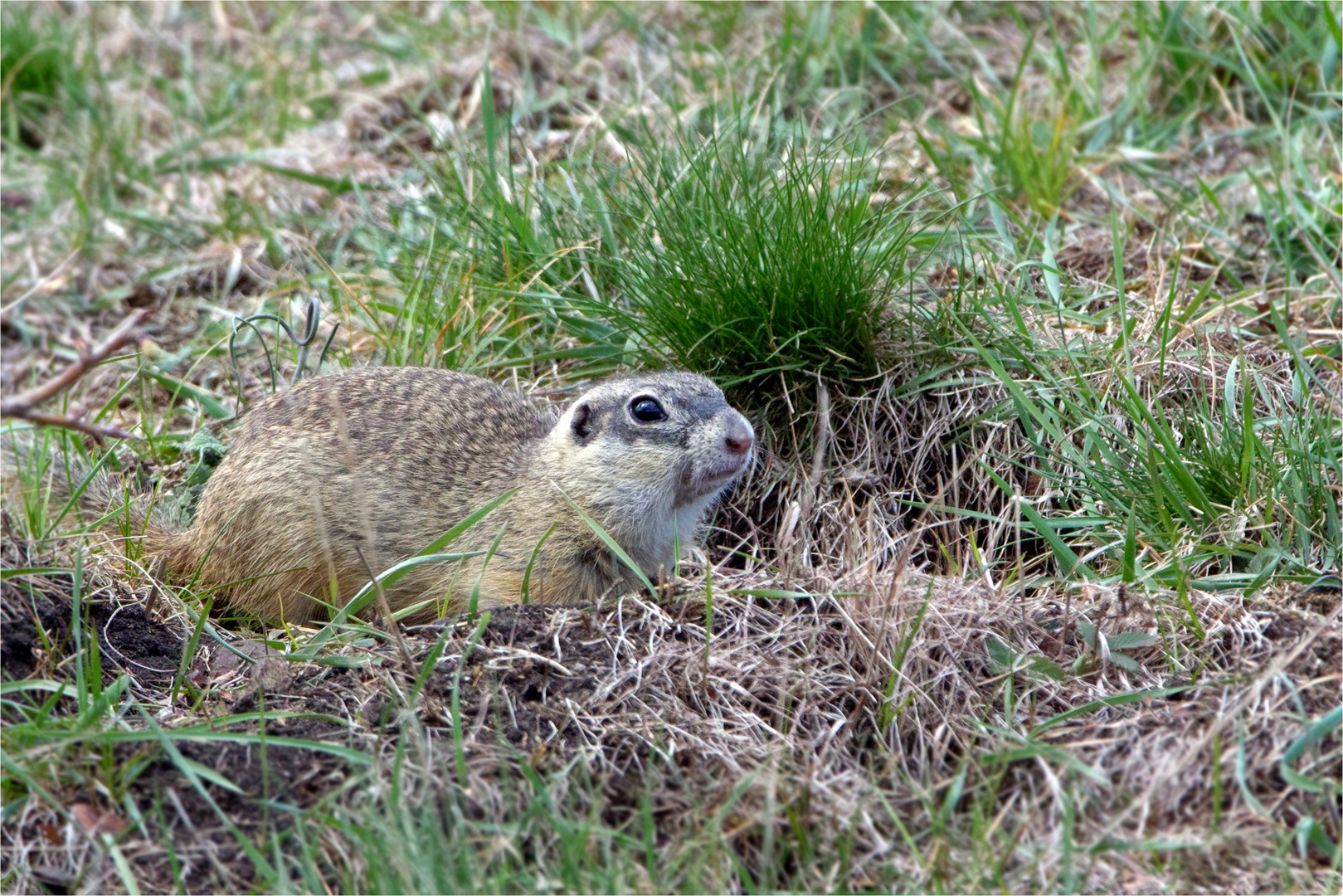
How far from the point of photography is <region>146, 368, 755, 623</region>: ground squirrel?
4156 millimetres

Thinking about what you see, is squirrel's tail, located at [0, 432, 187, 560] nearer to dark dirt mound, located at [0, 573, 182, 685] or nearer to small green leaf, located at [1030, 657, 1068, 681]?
dark dirt mound, located at [0, 573, 182, 685]

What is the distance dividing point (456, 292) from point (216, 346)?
0.99 meters

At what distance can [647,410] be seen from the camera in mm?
4137

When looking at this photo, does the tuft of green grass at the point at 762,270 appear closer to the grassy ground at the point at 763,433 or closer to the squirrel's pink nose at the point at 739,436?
the grassy ground at the point at 763,433

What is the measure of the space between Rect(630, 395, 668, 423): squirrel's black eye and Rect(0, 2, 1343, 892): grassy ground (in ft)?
1.43

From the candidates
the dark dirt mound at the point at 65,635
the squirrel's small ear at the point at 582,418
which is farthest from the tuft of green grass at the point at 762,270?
the dark dirt mound at the point at 65,635

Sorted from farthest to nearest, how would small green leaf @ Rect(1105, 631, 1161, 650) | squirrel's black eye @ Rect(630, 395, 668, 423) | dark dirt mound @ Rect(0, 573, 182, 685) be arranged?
squirrel's black eye @ Rect(630, 395, 668, 423)
small green leaf @ Rect(1105, 631, 1161, 650)
dark dirt mound @ Rect(0, 573, 182, 685)

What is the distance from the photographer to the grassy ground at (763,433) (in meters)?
2.91

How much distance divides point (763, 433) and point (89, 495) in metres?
2.32

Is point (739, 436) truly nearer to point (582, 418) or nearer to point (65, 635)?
point (582, 418)

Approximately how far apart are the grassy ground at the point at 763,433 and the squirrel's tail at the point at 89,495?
0.04m

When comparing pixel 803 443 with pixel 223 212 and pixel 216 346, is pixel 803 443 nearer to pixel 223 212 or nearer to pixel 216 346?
pixel 216 346

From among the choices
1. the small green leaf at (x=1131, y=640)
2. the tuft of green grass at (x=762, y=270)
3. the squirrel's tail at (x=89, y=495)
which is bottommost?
the squirrel's tail at (x=89, y=495)

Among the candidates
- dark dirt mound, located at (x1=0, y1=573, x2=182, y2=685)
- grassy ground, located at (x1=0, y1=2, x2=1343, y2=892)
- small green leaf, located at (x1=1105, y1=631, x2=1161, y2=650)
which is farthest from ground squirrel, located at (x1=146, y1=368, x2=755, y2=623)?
small green leaf, located at (x1=1105, y1=631, x2=1161, y2=650)
